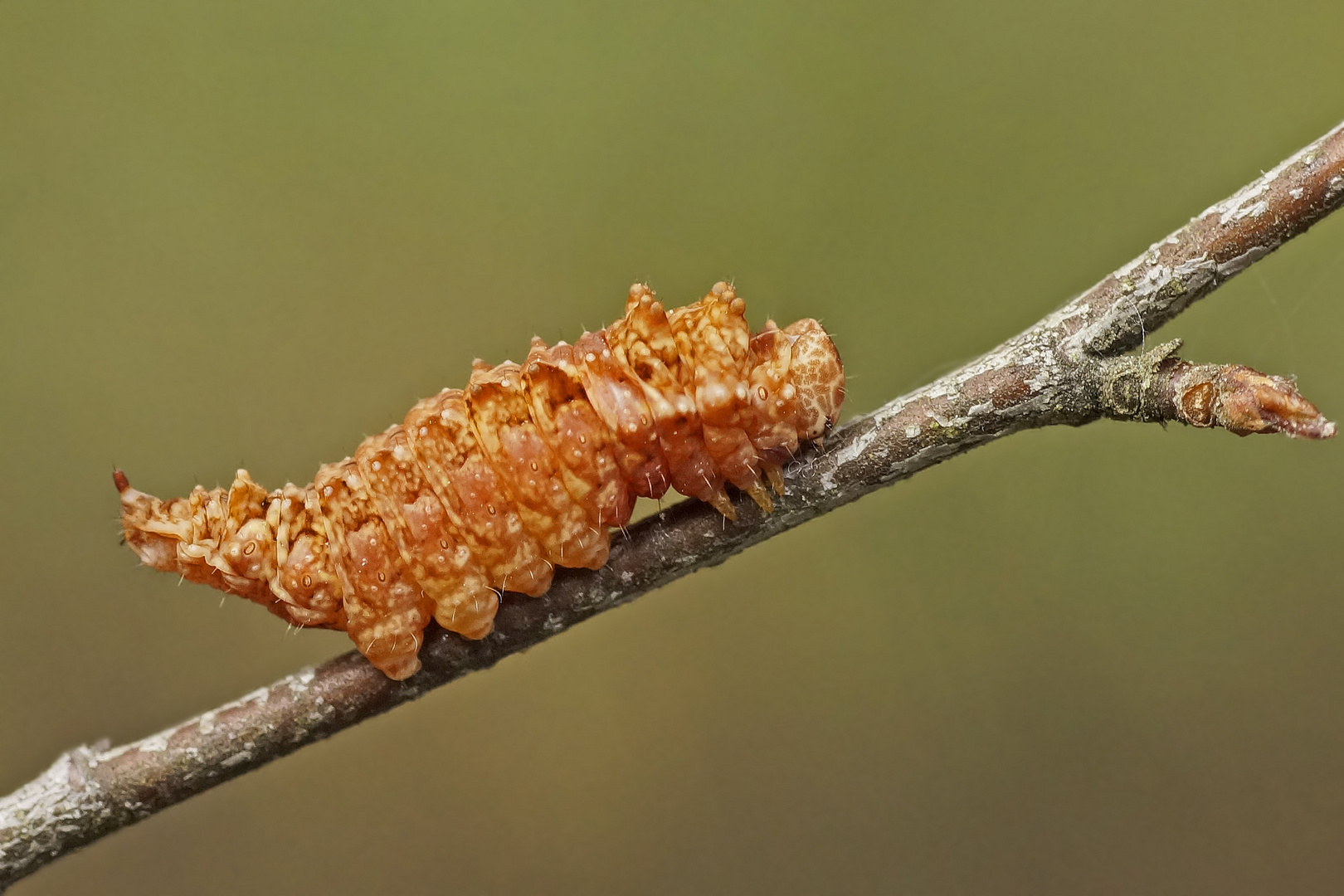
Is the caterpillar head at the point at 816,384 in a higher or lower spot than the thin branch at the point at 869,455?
higher

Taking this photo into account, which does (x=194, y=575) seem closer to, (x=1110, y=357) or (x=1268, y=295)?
(x=1110, y=357)

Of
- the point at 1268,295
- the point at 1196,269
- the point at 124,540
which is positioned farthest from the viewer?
the point at 1268,295

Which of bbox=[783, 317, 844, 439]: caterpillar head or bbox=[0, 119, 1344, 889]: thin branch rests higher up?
bbox=[783, 317, 844, 439]: caterpillar head

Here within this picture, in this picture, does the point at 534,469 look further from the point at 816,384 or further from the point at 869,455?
the point at 869,455

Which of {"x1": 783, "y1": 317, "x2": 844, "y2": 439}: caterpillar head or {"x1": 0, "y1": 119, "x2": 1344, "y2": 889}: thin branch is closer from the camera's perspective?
{"x1": 0, "y1": 119, "x2": 1344, "y2": 889}: thin branch

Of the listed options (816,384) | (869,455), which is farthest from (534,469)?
(869,455)

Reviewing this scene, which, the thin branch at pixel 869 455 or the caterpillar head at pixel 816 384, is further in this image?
the caterpillar head at pixel 816 384

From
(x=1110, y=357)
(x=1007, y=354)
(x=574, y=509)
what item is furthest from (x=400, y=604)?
(x=1110, y=357)
